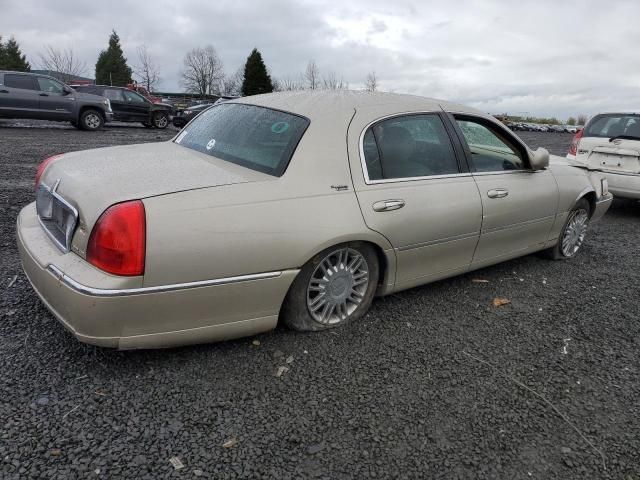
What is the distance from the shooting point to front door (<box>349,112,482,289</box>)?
2.98 metres

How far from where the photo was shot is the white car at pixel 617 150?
660cm

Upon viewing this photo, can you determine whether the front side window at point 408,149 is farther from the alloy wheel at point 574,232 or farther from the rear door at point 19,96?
the rear door at point 19,96

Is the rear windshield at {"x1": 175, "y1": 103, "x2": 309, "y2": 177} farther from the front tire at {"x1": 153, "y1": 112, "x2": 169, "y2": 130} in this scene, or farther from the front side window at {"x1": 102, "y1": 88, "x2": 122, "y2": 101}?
the front tire at {"x1": 153, "y1": 112, "x2": 169, "y2": 130}

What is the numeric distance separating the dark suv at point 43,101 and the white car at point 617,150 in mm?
13770

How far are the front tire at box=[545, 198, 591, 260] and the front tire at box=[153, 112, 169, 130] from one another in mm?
17183

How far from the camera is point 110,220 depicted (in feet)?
7.28

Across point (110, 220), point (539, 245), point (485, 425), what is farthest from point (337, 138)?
point (539, 245)

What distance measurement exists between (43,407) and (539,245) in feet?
12.7

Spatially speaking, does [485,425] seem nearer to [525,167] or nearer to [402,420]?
[402,420]

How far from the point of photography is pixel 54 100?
47.6ft

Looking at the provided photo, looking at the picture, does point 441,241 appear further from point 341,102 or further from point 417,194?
point 341,102

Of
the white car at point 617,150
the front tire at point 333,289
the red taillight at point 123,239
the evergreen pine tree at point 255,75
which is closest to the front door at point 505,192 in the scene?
the front tire at point 333,289

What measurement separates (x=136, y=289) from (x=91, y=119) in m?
15.2

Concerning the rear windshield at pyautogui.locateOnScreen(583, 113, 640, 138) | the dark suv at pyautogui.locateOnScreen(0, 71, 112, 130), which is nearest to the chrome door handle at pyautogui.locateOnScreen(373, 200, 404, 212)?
the rear windshield at pyautogui.locateOnScreen(583, 113, 640, 138)
